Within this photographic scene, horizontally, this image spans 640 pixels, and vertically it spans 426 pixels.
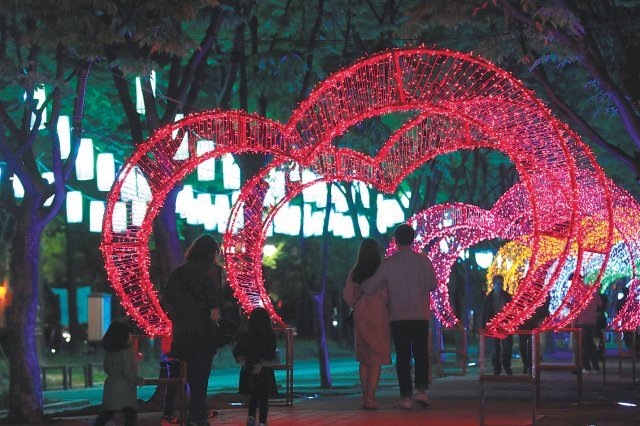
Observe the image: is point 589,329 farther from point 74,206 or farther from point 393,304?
point 74,206

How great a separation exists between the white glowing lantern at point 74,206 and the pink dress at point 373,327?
1718 cm

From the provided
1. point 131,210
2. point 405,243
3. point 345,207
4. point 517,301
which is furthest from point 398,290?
point 345,207

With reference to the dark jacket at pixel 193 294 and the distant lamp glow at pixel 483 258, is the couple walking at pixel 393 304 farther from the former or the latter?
the distant lamp glow at pixel 483 258

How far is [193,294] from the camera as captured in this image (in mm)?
10211

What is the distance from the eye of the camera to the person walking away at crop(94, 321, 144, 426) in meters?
10.4

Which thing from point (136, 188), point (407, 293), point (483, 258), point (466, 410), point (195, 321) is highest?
point (136, 188)

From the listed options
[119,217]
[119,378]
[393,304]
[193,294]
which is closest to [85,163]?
[119,217]

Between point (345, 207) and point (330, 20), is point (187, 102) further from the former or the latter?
point (345, 207)

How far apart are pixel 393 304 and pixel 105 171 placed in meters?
11.7

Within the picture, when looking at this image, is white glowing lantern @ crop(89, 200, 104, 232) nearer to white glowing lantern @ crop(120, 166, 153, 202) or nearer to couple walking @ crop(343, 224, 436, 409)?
white glowing lantern @ crop(120, 166, 153, 202)

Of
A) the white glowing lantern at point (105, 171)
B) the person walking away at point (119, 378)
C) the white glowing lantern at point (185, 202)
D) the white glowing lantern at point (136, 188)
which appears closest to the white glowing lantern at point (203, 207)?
the white glowing lantern at point (185, 202)

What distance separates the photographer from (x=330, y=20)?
22.0 m

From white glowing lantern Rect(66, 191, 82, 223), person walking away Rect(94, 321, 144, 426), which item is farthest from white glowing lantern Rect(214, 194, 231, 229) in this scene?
person walking away Rect(94, 321, 144, 426)

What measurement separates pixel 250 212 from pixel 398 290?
499 centimetres
